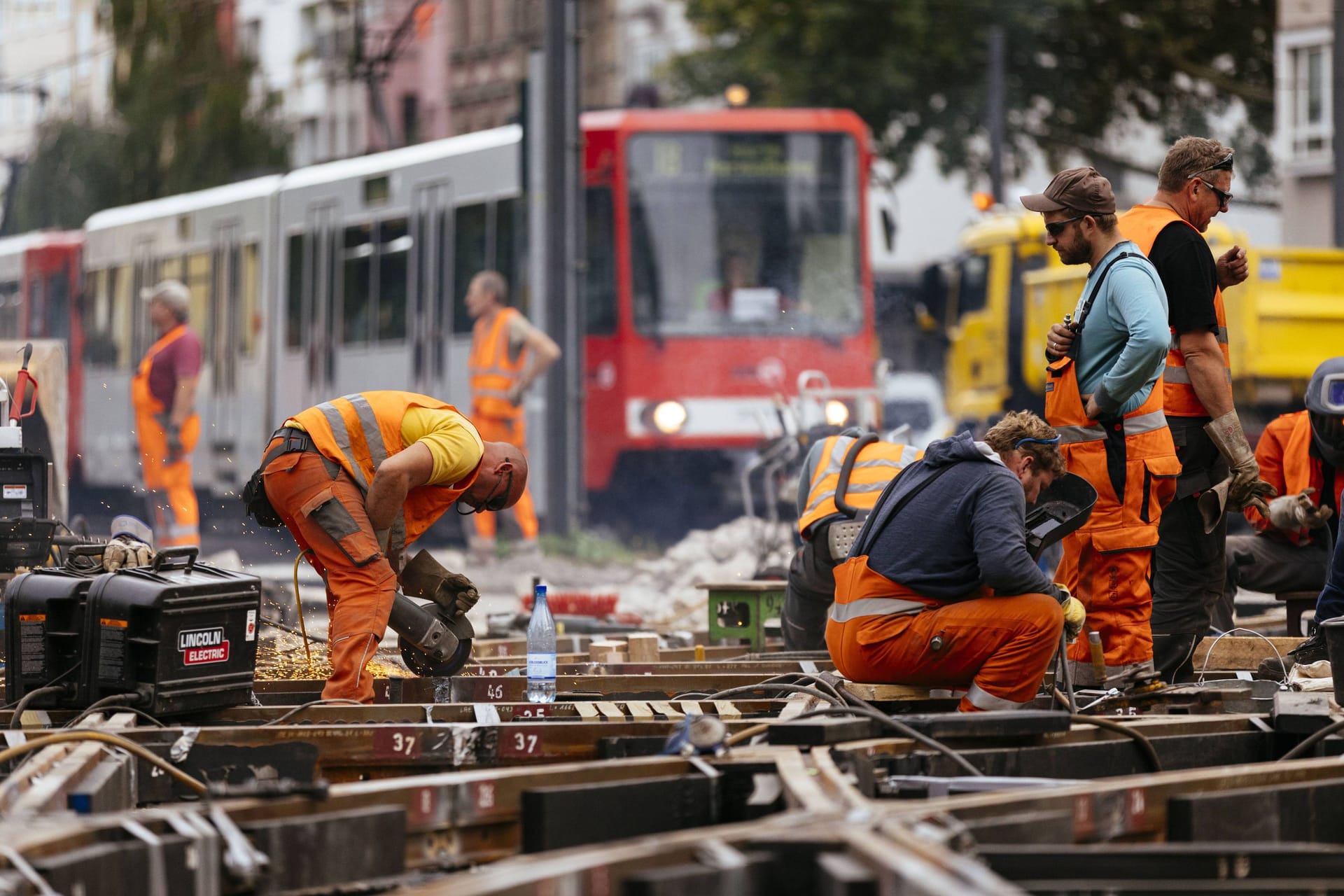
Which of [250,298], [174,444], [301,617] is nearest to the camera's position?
[301,617]

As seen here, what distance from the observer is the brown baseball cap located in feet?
25.1

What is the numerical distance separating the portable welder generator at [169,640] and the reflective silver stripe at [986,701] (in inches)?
95.3

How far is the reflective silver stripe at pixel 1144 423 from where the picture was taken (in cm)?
755

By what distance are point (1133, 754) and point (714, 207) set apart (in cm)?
1269

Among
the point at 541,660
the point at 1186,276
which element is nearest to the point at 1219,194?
the point at 1186,276

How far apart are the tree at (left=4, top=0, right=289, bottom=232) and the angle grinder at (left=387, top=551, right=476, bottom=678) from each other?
34324mm

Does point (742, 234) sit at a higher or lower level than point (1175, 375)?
higher

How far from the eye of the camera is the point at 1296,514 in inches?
373

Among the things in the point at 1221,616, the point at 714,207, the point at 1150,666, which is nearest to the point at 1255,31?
the point at 714,207

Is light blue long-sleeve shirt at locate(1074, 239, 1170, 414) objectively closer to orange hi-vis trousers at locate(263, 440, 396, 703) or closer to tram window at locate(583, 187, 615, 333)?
orange hi-vis trousers at locate(263, 440, 396, 703)

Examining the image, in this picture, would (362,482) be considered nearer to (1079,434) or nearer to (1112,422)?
(1079,434)

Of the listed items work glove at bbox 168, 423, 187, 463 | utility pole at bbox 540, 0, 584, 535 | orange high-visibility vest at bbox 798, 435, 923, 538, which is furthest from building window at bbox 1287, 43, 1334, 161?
orange high-visibility vest at bbox 798, 435, 923, 538

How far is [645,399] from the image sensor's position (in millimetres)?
18047

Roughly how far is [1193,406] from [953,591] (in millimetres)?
1653
